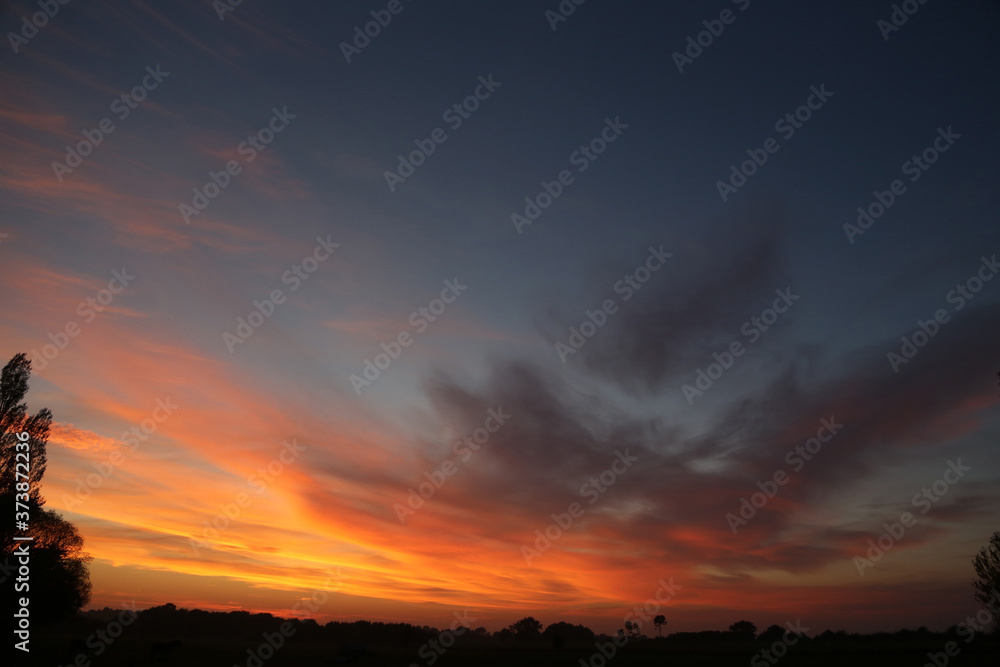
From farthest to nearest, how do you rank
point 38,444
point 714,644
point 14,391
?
point 714,644
point 38,444
point 14,391

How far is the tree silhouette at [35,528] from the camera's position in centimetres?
4703

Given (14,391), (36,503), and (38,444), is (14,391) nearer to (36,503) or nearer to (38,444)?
(38,444)

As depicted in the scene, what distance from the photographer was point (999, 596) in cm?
6800

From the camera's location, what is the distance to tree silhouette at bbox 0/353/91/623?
47.0 metres

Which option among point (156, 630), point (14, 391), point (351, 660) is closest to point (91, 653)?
point (351, 660)

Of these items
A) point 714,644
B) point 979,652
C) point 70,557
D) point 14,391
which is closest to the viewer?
point 14,391

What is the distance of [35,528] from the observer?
69.3 meters

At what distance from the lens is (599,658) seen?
7869 cm

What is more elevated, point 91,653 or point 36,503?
point 36,503

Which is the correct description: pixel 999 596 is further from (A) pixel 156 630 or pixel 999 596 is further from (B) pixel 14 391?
(A) pixel 156 630

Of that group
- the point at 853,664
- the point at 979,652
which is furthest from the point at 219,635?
Answer: the point at 979,652

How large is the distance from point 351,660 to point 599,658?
35.3 m

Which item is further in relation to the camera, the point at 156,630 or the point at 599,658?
the point at 156,630

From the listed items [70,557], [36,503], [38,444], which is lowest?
[70,557]
